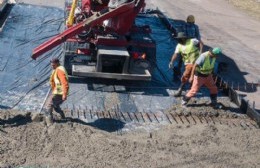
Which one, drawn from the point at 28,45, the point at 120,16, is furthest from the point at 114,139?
the point at 28,45

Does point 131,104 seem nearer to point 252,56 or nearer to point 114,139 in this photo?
point 114,139

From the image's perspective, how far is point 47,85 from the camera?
12.0 metres

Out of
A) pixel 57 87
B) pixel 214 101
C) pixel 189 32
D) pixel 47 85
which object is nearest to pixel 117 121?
pixel 57 87

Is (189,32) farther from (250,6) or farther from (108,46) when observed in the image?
(250,6)

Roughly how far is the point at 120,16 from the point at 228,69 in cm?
476

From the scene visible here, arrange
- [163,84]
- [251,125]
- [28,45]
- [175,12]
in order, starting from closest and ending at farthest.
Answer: [251,125] → [163,84] → [28,45] → [175,12]

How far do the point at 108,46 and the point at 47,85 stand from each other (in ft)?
6.47

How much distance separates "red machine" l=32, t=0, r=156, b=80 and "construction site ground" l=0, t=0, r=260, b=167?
0.46m

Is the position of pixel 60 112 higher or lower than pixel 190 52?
lower

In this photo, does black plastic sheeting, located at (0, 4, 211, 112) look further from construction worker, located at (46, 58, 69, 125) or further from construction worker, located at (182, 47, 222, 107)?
construction worker, located at (46, 58, 69, 125)

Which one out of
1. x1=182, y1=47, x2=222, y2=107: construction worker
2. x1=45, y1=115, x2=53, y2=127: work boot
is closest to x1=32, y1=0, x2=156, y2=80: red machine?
x1=182, y1=47, x2=222, y2=107: construction worker

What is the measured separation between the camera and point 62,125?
9922 millimetres

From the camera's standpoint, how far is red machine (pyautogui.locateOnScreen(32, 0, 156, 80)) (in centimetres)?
1195

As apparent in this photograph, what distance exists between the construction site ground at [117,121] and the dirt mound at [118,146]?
19 millimetres
